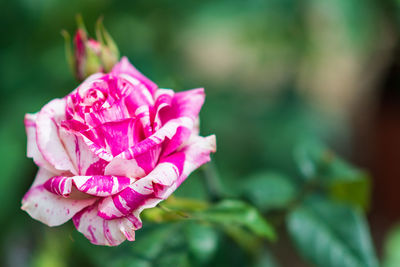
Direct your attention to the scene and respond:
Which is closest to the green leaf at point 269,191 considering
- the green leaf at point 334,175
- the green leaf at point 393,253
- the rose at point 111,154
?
the green leaf at point 334,175

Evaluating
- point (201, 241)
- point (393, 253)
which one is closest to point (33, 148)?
point (201, 241)

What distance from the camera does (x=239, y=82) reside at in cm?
152

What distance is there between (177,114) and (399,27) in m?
1.36

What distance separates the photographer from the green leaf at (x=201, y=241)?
1.80 feet

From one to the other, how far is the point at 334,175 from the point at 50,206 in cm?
40

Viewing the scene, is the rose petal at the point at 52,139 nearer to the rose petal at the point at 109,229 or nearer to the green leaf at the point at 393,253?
the rose petal at the point at 109,229

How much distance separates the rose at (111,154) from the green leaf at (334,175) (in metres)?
0.28

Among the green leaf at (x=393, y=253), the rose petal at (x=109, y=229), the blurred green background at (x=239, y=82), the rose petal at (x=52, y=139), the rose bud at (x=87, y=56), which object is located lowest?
the green leaf at (x=393, y=253)

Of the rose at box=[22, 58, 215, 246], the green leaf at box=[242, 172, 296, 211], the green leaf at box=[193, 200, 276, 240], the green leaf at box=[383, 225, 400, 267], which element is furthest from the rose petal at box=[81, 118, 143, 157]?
the green leaf at box=[383, 225, 400, 267]

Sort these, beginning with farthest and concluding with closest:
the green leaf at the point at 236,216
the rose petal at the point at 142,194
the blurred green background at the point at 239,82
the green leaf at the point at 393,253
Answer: the green leaf at the point at 393,253
the blurred green background at the point at 239,82
the green leaf at the point at 236,216
the rose petal at the point at 142,194

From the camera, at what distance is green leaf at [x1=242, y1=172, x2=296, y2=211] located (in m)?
0.62

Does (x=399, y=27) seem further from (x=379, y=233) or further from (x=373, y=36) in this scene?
(x=379, y=233)

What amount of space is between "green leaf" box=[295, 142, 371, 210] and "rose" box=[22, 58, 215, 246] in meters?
0.28

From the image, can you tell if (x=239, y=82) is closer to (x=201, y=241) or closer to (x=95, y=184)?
(x=201, y=241)
